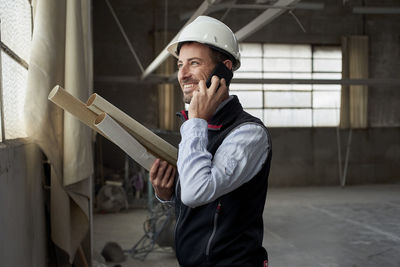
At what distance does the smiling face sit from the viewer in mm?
1896

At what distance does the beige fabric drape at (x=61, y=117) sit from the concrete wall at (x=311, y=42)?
905 cm

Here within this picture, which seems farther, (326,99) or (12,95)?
(326,99)

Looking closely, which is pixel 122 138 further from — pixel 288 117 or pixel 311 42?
pixel 311 42

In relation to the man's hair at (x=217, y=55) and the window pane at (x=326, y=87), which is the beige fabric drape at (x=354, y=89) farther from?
the man's hair at (x=217, y=55)

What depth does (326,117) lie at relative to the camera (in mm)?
13695

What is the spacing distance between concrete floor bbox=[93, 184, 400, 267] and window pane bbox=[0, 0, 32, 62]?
131 inches

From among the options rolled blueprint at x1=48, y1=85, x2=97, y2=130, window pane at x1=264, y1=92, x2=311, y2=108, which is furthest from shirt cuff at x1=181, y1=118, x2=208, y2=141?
window pane at x1=264, y1=92, x2=311, y2=108

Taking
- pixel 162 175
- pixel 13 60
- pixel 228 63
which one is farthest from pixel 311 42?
pixel 162 175

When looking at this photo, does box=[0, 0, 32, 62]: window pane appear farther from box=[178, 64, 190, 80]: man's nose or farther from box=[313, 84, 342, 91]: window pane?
box=[313, 84, 342, 91]: window pane

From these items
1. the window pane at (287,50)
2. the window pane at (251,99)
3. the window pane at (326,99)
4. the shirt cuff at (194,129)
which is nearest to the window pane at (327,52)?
the window pane at (287,50)

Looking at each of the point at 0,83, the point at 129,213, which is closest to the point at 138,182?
the point at 129,213

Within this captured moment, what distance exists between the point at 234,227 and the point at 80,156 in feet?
4.70

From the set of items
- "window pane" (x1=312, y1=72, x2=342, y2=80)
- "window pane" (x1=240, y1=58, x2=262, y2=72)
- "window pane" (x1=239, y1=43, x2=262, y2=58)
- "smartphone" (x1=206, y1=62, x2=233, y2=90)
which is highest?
"window pane" (x1=239, y1=43, x2=262, y2=58)

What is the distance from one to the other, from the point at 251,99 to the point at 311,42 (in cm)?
253
